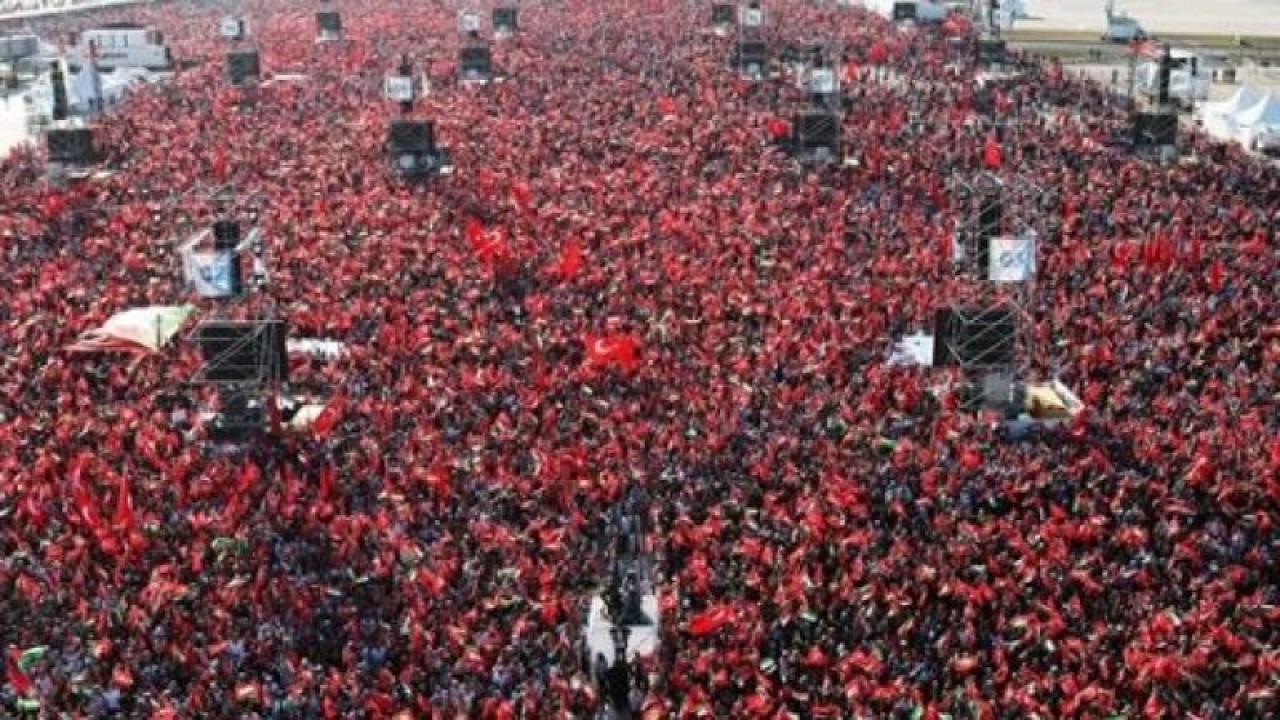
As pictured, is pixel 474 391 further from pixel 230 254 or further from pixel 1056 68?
pixel 1056 68

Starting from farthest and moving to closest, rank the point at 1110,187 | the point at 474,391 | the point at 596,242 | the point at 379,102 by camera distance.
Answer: the point at 379,102
the point at 1110,187
the point at 596,242
the point at 474,391

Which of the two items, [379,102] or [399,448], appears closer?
[399,448]

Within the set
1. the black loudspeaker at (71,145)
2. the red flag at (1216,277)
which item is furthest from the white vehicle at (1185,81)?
the black loudspeaker at (71,145)

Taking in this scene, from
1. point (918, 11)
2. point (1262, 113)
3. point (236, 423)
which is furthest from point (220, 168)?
point (918, 11)

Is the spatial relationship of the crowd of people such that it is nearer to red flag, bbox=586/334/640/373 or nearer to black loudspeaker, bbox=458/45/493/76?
red flag, bbox=586/334/640/373

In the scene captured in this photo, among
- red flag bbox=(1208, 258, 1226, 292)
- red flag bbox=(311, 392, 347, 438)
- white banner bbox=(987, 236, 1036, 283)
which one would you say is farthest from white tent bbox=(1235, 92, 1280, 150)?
red flag bbox=(311, 392, 347, 438)

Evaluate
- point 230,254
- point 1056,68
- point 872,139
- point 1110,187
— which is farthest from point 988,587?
point 1056,68
